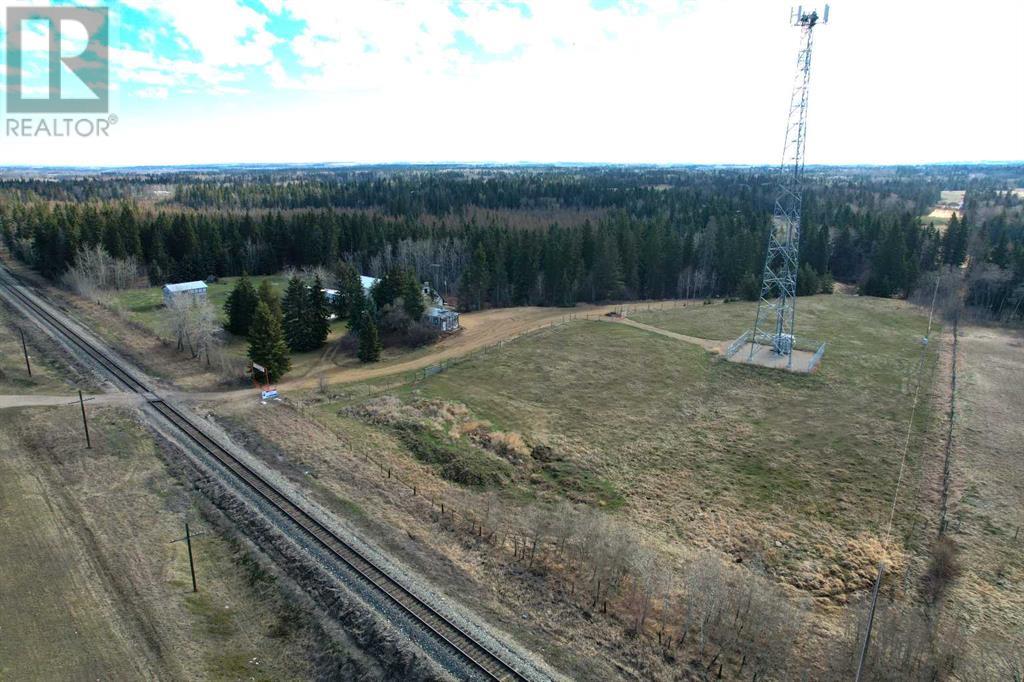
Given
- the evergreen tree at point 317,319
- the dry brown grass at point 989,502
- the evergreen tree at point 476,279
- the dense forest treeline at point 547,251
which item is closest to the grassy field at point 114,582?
the evergreen tree at point 317,319

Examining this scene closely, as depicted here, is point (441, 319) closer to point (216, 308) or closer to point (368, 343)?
point (368, 343)

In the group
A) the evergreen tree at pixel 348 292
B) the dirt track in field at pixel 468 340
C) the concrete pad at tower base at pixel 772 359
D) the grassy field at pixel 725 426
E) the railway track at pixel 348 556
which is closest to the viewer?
the railway track at pixel 348 556

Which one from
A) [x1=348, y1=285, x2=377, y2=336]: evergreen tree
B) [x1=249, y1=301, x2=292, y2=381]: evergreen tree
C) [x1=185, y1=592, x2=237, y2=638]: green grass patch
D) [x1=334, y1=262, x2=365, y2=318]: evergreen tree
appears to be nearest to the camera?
[x1=185, y1=592, x2=237, y2=638]: green grass patch

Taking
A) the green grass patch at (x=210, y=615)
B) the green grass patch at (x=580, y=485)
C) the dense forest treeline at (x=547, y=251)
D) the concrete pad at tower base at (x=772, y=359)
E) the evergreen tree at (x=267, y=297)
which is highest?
the dense forest treeline at (x=547, y=251)

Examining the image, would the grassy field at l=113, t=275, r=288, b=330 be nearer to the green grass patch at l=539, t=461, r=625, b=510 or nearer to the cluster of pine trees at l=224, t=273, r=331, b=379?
the cluster of pine trees at l=224, t=273, r=331, b=379

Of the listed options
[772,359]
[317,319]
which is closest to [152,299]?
[317,319]

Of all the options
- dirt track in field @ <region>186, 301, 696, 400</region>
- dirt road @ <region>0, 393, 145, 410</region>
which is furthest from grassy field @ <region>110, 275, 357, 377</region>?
dirt road @ <region>0, 393, 145, 410</region>

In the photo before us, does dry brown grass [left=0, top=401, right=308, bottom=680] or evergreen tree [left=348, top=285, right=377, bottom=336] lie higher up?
evergreen tree [left=348, top=285, right=377, bottom=336]

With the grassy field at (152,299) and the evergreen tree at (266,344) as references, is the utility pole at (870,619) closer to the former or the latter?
the evergreen tree at (266,344)
